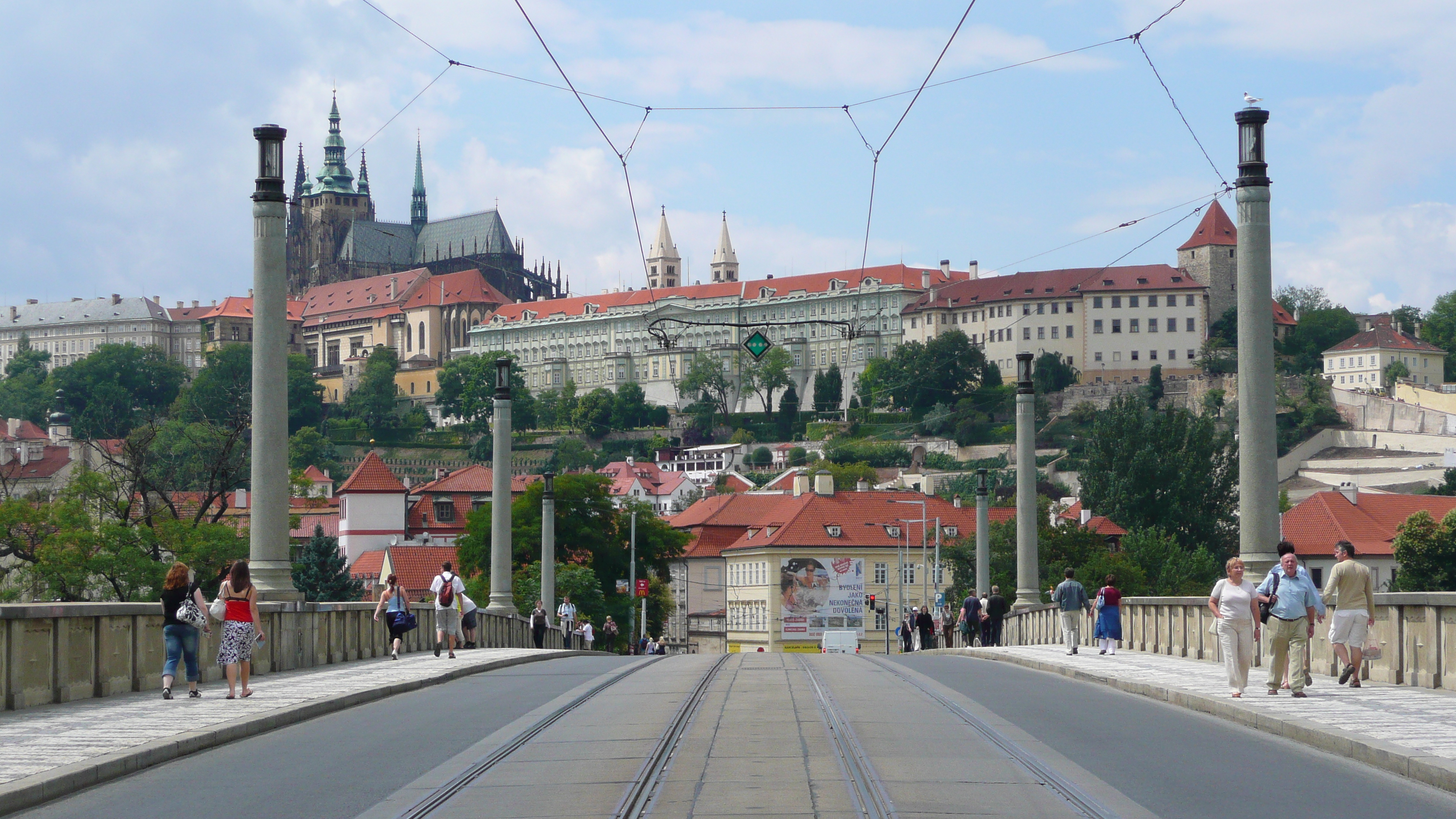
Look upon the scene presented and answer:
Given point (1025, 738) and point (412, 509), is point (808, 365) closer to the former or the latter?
point (412, 509)

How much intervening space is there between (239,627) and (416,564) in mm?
68812

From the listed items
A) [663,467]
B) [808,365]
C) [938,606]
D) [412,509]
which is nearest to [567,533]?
[938,606]

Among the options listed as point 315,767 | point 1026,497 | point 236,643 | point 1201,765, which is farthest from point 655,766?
point 1026,497

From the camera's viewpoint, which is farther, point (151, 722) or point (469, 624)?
point (469, 624)

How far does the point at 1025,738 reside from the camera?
40.0ft

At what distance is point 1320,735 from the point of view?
1177 centimetres

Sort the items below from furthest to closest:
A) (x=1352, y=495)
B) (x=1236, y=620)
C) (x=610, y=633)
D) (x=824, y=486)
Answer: (x=824, y=486) < (x=1352, y=495) < (x=610, y=633) < (x=1236, y=620)

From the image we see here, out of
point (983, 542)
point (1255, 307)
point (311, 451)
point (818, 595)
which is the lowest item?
point (818, 595)

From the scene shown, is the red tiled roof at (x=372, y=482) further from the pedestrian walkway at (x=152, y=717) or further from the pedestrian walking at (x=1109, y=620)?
the pedestrian walkway at (x=152, y=717)

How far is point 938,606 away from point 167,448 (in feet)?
251

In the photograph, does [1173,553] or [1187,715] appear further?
[1173,553]

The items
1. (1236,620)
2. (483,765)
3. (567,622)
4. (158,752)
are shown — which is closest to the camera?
(483,765)

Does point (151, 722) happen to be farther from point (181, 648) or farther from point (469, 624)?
point (469, 624)

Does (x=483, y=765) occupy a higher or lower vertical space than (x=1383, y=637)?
lower
